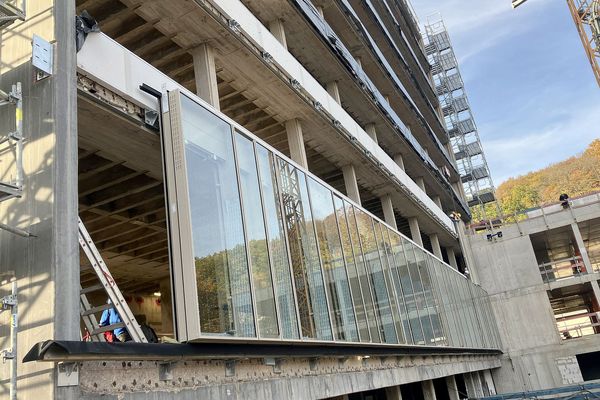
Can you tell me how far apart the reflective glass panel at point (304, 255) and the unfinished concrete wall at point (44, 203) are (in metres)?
5.22

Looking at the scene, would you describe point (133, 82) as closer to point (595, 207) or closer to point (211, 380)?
point (211, 380)

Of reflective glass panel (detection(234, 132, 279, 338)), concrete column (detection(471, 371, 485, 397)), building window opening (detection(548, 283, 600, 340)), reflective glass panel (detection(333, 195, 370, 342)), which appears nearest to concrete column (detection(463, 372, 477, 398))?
concrete column (detection(471, 371, 485, 397))

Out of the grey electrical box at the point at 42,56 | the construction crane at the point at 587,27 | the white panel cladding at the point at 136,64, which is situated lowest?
the grey electrical box at the point at 42,56

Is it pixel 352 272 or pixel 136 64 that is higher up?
pixel 136 64

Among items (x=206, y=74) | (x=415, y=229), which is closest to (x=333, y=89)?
(x=206, y=74)

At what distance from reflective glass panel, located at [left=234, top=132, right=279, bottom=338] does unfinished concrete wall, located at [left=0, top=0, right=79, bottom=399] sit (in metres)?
3.35

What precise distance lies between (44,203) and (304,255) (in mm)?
6146

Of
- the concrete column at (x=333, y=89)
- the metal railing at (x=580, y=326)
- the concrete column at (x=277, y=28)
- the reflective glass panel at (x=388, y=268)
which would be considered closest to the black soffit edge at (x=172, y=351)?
the reflective glass panel at (x=388, y=268)

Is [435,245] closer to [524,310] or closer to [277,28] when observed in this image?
[524,310]

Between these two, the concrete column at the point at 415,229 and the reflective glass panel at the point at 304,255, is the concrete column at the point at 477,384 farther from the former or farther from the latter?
the reflective glass panel at the point at 304,255

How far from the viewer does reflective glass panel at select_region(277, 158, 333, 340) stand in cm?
1051

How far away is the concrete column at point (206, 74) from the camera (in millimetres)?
11516

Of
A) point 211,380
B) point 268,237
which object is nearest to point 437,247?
point 268,237

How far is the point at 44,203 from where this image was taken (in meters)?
6.19
